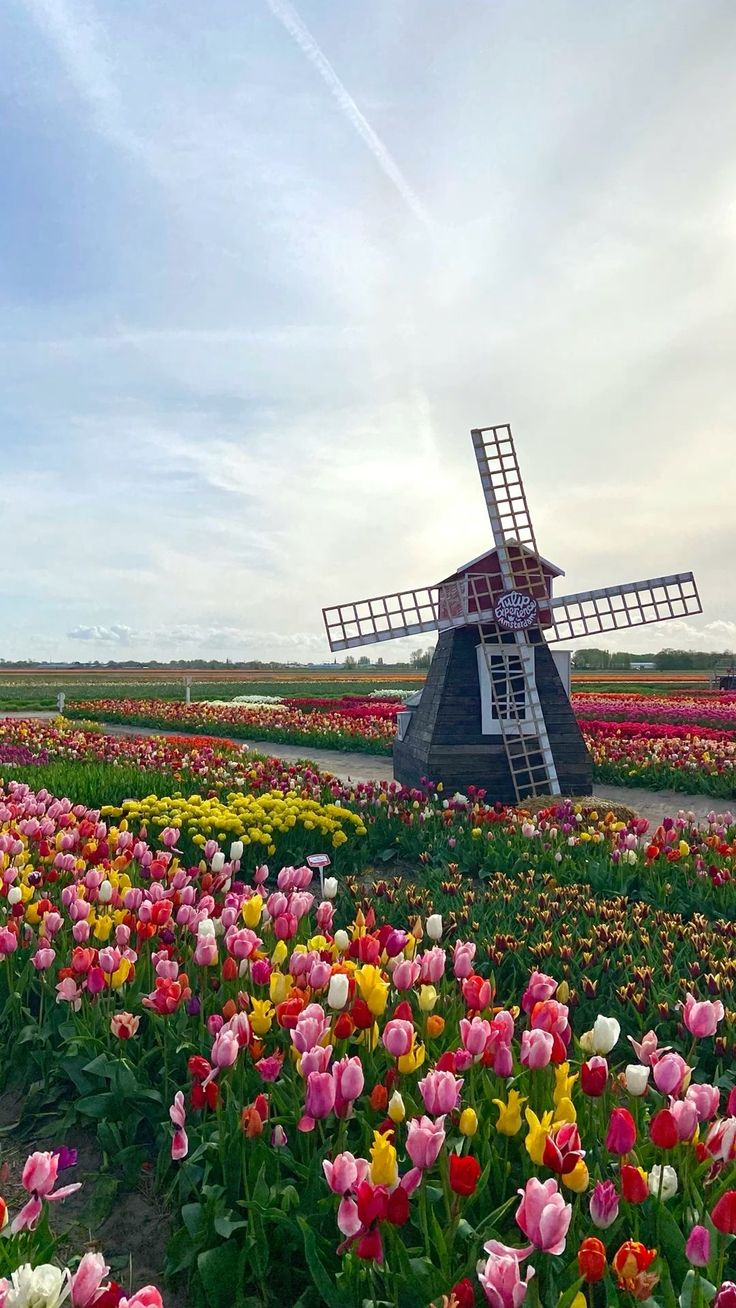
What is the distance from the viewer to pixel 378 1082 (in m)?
3.12

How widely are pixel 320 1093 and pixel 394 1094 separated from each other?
238 mm

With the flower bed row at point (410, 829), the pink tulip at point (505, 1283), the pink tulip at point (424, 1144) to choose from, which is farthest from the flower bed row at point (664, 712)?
the pink tulip at point (505, 1283)

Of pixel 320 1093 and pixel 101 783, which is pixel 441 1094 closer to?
pixel 320 1093

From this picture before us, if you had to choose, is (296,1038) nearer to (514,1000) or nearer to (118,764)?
(514,1000)

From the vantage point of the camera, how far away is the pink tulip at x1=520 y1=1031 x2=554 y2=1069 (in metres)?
2.62

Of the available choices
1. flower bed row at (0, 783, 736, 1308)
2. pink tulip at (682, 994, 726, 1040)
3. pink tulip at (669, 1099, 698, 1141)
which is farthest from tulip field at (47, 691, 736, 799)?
pink tulip at (669, 1099, 698, 1141)

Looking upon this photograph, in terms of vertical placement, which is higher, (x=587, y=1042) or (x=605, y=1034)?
(x=605, y=1034)

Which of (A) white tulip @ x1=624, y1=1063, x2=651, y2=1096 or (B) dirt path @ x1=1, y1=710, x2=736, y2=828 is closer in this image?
(A) white tulip @ x1=624, y1=1063, x2=651, y2=1096

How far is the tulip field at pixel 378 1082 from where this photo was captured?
2152 millimetres

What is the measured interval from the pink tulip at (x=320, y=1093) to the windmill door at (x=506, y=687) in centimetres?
966

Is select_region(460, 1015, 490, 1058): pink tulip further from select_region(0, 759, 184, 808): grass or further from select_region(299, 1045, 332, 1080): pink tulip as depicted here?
select_region(0, 759, 184, 808): grass

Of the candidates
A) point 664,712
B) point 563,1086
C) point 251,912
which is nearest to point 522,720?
point 251,912

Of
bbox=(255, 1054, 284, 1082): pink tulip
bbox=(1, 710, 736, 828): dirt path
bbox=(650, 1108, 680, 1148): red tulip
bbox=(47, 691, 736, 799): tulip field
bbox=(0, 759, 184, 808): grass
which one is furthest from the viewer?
bbox=(47, 691, 736, 799): tulip field

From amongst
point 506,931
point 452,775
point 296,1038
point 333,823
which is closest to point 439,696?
point 452,775
